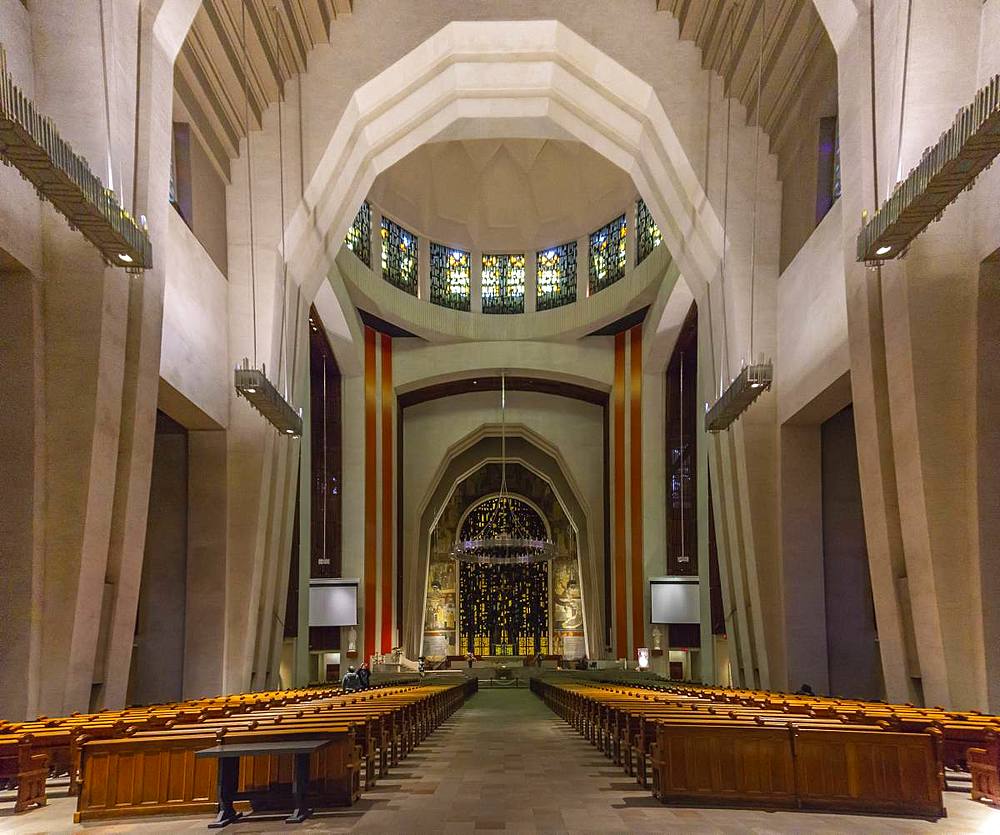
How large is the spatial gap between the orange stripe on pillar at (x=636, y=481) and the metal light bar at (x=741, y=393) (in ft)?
46.6

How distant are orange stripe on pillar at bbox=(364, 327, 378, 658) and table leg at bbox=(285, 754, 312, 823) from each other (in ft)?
72.4

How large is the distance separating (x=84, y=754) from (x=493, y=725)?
26.4ft

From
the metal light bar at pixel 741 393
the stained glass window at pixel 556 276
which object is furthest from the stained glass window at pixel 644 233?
the metal light bar at pixel 741 393

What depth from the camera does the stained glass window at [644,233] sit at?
24.7 metres

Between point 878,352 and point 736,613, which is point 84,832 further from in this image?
point 736,613

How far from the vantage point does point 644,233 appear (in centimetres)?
2539

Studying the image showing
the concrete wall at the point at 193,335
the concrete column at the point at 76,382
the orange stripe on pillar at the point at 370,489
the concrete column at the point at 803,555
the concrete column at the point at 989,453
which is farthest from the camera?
the orange stripe on pillar at the point at 370,489

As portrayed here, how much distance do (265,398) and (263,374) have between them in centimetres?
40

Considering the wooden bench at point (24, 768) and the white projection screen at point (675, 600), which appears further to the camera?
the white projection screen at point (675, 600)

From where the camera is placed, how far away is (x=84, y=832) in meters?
4.93

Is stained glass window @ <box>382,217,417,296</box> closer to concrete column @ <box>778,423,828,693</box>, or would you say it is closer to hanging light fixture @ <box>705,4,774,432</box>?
hanging light fixture @ <box>705,4,774,432</box>

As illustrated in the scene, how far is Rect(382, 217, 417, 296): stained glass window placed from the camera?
27.0m

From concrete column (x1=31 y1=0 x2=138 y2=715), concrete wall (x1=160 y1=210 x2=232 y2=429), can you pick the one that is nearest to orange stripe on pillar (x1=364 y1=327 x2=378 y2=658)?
concrete wall (x1=160 y1=210 x2=232 y2=429)

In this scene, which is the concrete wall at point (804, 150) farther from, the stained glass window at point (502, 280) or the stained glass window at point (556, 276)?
the stained glass window at point (502, 280)
